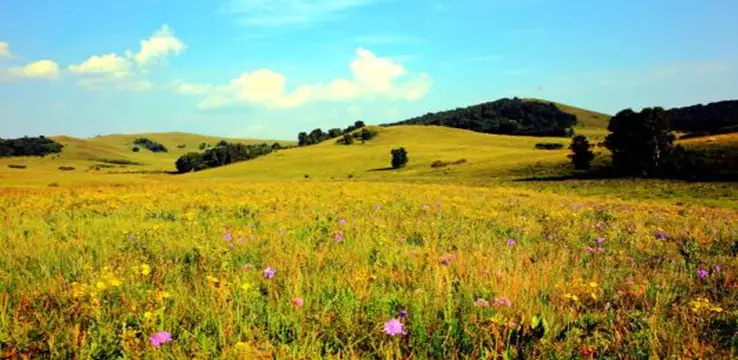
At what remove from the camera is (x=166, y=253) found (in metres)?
6.16

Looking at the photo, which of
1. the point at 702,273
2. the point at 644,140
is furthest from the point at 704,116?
the point at 702,273

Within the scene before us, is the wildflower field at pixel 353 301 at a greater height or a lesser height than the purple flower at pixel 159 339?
lesser

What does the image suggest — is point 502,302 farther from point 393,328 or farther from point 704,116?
point 704,116

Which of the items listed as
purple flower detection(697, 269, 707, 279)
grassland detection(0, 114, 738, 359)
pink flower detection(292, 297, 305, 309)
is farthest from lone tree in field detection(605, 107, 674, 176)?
pink flower detection(292, 297, 305, 309)

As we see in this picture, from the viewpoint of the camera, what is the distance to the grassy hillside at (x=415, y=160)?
269 ft

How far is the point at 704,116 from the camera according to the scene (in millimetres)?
179500

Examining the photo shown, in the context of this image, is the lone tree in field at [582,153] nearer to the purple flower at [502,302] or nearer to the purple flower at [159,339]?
the purple flower at [502,302]

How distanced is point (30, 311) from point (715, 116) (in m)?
221

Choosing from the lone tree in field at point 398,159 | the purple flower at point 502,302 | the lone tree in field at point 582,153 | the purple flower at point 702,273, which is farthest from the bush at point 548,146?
the purple flower at point 502,302

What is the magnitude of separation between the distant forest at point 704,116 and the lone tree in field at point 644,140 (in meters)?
128

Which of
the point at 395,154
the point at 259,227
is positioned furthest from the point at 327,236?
the point at 395,154

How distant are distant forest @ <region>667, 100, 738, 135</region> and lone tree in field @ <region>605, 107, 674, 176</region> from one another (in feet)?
419

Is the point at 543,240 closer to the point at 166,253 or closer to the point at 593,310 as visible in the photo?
the point at 593,310

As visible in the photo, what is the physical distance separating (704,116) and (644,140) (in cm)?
16028
